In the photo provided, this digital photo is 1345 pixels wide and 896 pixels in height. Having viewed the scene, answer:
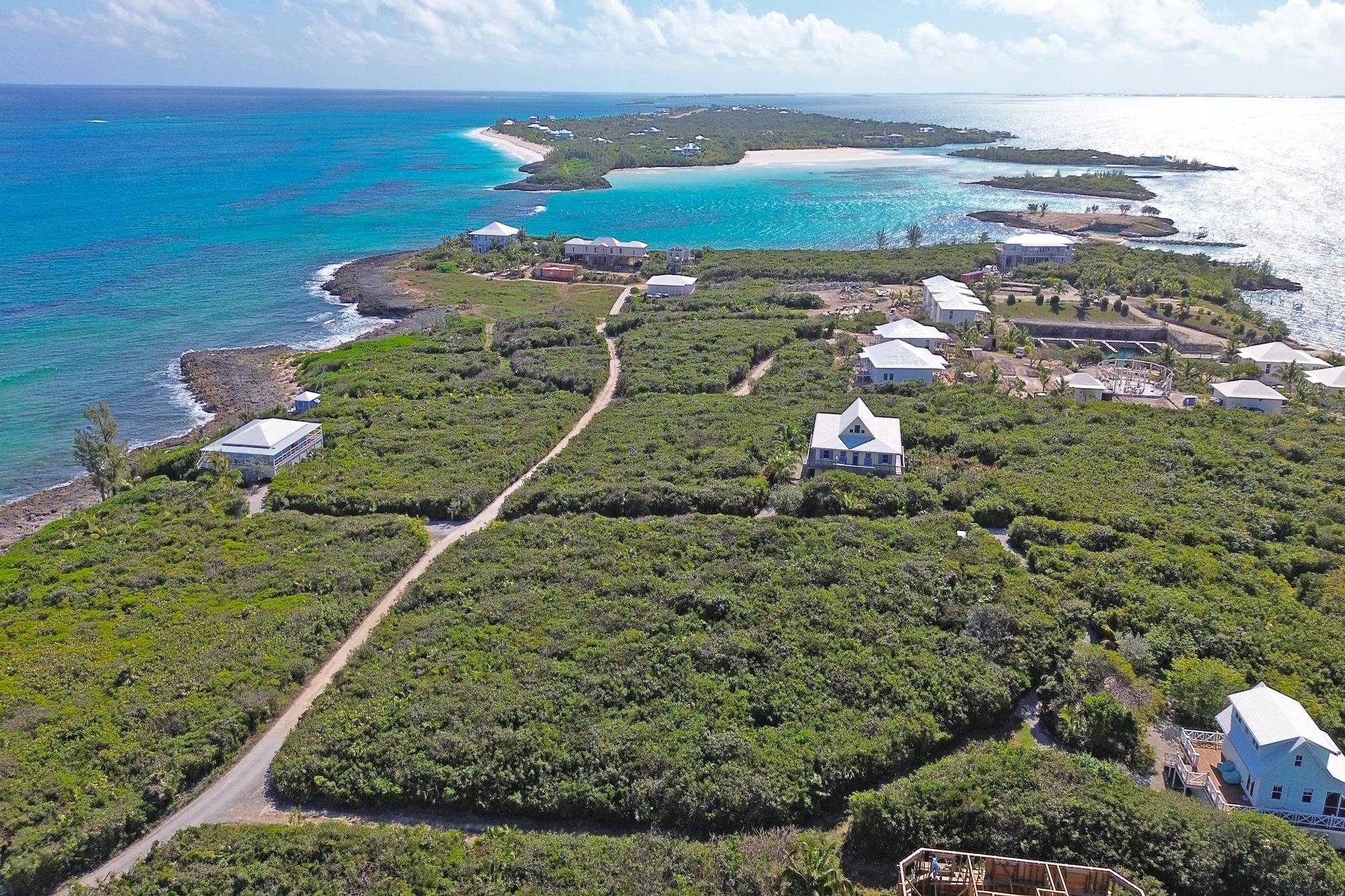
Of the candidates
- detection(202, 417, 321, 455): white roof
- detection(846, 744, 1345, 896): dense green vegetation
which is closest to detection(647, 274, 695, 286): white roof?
detection(202, 417, 321, 455): white roof

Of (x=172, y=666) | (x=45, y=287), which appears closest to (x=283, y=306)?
(x=45, y=287)

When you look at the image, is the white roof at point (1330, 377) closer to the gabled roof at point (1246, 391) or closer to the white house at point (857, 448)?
the gabled roof at point (1246, 391)

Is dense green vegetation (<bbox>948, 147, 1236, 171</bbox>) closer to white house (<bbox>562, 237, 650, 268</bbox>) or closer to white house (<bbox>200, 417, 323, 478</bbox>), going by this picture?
white house (<bbox>562, 237, 650, 268</bbox>)

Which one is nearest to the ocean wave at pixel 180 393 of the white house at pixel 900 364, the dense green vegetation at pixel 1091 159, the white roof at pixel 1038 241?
the white house at pixel 900 364

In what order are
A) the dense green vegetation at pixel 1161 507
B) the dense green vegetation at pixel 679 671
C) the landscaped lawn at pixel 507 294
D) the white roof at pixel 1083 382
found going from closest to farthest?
the dense green vegetation at pixel 679 671 < the dense green vegetation at pixel 1161 507 < the white roof at pixel 1083 382 < the landscaped lawn at pixel 507 294

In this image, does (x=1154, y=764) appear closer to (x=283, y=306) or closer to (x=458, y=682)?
(x=458, y=682)

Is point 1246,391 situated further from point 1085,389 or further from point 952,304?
point 952,304
